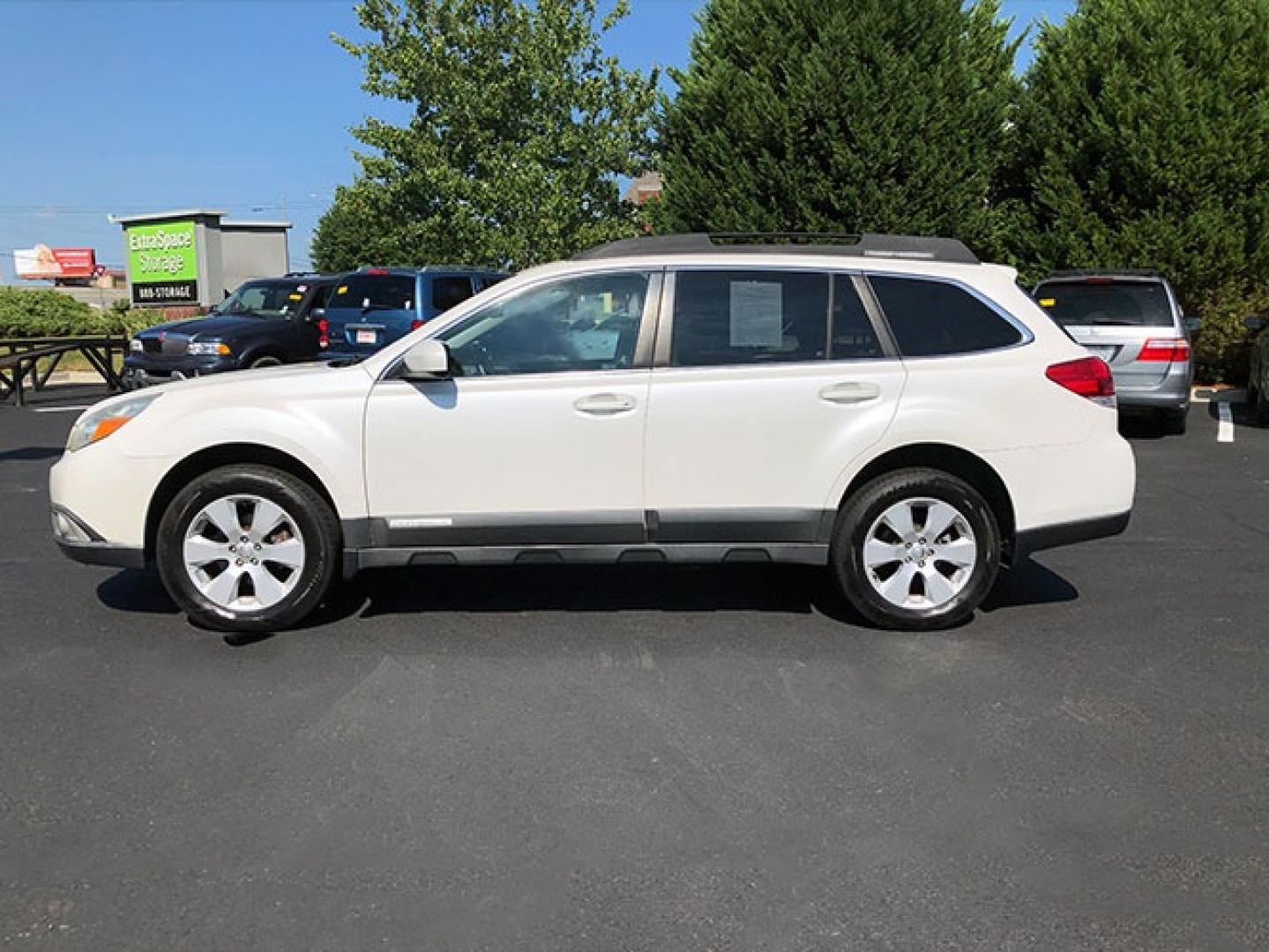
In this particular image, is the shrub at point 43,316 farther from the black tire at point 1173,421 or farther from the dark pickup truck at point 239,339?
the black tire at point 1173,421

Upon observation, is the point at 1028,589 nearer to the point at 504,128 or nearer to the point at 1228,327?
the point at 1228,327

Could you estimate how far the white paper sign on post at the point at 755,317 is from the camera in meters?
5.10

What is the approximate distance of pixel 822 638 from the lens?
5.01 meters

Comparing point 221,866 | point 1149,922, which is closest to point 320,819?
point 221,866

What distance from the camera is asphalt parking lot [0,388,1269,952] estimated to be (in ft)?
9.35

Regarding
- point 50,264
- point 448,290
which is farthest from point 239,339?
point 50,264

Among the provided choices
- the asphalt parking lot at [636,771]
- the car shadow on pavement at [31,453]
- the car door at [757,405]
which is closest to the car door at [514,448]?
the car door at [757,405]

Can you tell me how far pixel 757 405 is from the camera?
4.98 m

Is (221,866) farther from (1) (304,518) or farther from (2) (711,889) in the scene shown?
(1) (304,518)

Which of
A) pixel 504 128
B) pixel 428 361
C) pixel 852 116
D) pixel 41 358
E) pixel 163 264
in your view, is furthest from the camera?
pixel 163 264

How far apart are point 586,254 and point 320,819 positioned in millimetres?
3084

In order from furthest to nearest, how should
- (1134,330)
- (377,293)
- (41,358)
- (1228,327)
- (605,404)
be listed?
(41,358), (1228,327), (377,293), (1134,330), (605,404)

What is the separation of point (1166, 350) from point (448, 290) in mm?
8362

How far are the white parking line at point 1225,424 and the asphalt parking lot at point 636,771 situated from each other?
246 inches
